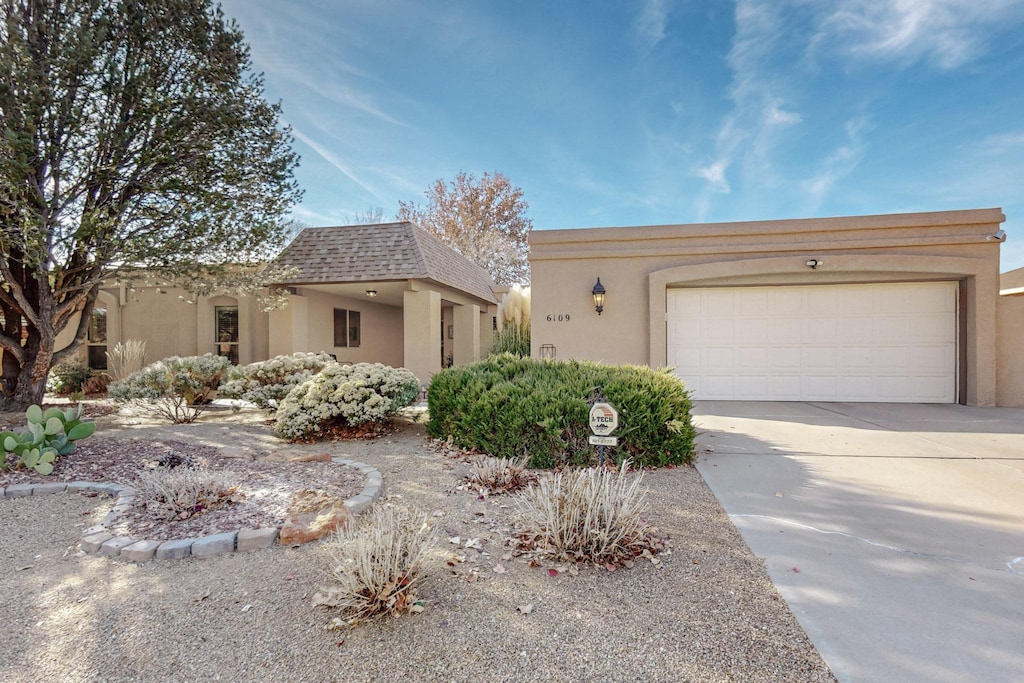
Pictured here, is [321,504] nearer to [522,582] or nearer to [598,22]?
[522,582]

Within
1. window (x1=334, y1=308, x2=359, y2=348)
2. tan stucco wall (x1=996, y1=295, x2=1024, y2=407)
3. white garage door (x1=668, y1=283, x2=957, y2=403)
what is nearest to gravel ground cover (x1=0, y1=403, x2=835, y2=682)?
white garage door (x1=668, y1=283, x2=957, y2=403)

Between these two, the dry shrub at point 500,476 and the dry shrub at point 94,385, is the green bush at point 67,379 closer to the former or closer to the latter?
the dry shrub at point 94,385

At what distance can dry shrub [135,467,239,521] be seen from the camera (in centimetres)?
307

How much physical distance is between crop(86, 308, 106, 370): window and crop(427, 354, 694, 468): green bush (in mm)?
11176

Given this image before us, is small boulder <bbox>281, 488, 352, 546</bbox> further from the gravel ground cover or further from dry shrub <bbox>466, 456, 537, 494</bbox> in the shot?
dry shrub <bbox>466, 456, 537, 494</bbox>

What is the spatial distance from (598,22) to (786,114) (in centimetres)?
409

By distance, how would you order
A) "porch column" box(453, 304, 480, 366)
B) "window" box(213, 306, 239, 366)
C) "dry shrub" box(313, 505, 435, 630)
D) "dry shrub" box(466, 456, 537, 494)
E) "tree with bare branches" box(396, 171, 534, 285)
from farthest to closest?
"tree with bare branches" box(396, 171, 534, 285)
"porch column" box(453, 304, 480, 366)
"window" box(213, 306, 239, 366)
"dry shrub" box(466, 456, 537, 494)
"dry shrub" box(313, 505, 435, 630)

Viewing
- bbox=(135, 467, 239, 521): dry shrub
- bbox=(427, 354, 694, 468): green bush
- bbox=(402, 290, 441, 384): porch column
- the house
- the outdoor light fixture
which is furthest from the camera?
bbox=(402, 290, 441, 384): porch column

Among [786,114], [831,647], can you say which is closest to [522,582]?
[831,647]

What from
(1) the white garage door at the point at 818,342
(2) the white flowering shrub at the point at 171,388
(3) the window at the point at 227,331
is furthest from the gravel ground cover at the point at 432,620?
(3) the window at the point at 227,331

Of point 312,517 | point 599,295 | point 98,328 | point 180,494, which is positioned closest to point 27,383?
point 98,328

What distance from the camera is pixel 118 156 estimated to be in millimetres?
6594

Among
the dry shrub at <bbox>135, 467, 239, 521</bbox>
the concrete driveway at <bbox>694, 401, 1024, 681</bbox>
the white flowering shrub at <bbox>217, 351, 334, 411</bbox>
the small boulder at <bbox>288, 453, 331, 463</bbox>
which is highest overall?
the white flowering shrub at <bbox>217, 351, 334, 411</bbox>

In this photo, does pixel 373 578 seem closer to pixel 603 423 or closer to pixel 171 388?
pixel 603 423
